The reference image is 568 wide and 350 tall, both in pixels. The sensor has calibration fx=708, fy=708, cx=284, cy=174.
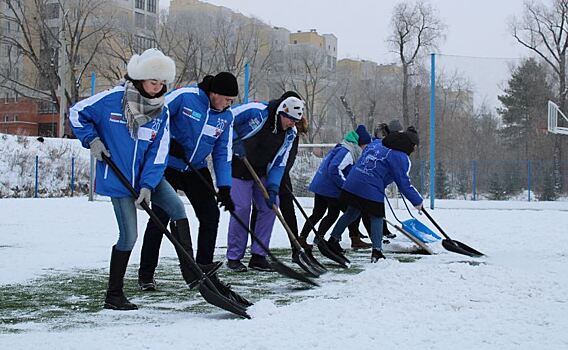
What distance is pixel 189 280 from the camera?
14.1ft

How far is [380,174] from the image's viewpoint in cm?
665

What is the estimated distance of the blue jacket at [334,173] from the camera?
24.8 ft

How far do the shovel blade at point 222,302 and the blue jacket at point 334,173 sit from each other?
3.75 metres

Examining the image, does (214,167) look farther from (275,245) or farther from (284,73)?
(284,73)

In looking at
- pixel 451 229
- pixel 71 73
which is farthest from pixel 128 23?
pixel 451 229

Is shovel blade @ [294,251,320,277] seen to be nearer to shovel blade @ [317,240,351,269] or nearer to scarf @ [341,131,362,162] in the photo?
shovel blade @ [317,240,351,269]

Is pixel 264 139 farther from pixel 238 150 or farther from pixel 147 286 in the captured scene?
pixel 147 286

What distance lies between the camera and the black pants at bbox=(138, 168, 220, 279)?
4.70 metres

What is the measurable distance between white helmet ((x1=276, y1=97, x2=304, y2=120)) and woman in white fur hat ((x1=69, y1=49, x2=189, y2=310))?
1.78 m

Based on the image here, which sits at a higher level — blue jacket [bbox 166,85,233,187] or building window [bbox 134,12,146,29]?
building window [bbox 134,12,146,29]

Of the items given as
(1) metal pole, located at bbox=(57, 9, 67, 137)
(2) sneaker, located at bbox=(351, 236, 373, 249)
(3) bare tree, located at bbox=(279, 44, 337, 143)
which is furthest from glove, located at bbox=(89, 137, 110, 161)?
(3) bare tree, located at bbox=(279, 44, 337, 143)

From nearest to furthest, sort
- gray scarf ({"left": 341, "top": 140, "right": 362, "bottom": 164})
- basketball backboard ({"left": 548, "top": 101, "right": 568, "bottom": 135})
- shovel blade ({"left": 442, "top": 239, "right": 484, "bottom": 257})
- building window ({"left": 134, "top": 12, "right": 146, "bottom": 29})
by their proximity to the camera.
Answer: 1. shovel blade ({"left": 442, "top": 239, "right": 484, "bottom": 257})
2. gray scarf ({"left": 341, "top": 140, "right": 362, "bottom": 164})
3. basketball backboard ({"left": 548, "top": 101, "right": 568, "bottom": 135})
4. building window ({"left": 134, "top": 12, "right": 146, "bottom": 29})

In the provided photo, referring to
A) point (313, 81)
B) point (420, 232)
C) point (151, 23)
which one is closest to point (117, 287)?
point (420, 232)

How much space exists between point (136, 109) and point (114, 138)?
21cm
